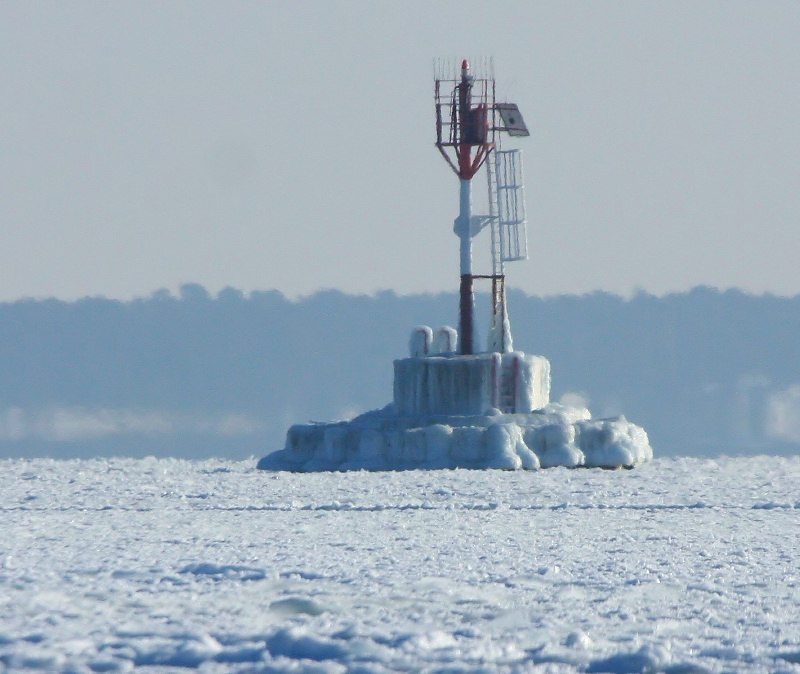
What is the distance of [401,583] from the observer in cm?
994

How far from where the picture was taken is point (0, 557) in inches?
448

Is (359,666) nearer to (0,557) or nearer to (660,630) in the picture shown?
(660,630)

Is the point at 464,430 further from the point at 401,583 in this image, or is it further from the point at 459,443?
the point at 401,583

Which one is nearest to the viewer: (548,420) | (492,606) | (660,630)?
(660,630)

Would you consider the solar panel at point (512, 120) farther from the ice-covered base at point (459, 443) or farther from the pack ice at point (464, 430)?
the ice-covered base at point (459, 443)

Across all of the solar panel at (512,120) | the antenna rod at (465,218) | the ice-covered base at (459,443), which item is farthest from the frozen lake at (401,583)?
the solar panel at (512,120)

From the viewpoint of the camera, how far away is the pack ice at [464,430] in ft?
81.6

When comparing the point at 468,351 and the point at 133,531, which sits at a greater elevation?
the point at 468,351

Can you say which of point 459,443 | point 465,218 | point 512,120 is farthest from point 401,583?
point 512,120

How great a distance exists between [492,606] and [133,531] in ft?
19.6

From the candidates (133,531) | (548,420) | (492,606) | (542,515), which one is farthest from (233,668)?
(548,420)

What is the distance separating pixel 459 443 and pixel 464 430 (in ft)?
0.82

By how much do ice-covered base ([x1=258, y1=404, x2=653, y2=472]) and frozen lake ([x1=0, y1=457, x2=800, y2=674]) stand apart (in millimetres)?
5488

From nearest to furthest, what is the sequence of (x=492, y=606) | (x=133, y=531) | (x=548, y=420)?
(x=492, y=606), (x=133, y=531), (x=548, y=420)
